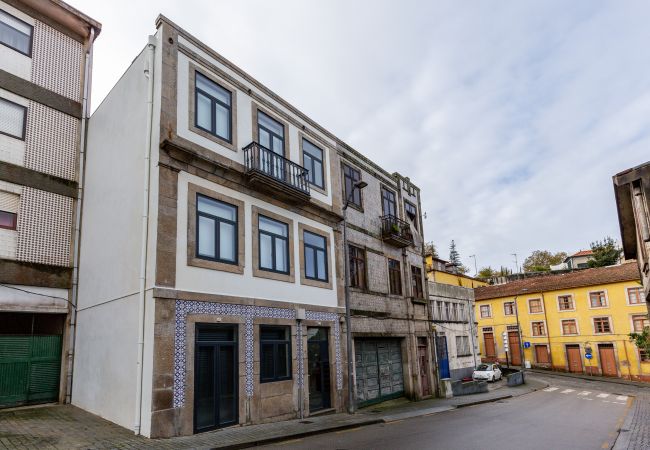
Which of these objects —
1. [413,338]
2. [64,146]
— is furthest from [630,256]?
[64,146]

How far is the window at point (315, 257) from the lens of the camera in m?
17.0

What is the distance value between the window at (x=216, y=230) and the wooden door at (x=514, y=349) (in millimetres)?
44851

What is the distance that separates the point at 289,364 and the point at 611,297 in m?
40.4

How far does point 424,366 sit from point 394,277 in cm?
475

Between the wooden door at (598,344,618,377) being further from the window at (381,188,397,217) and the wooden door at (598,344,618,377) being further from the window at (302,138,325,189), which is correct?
the window at (302,138,325,189)

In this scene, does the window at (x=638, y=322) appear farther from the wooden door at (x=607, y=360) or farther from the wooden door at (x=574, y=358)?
the wooden door at (x=574, y=358)

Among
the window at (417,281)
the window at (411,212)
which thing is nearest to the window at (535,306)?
the window at (411,212)

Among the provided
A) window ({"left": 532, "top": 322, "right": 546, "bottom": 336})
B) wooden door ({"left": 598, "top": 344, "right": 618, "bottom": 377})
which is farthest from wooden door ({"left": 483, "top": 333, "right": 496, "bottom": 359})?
wooden door ({"left": 598, "top": 344, "right": 618, "bottom": 377})

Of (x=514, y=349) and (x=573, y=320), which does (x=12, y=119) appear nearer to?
(x=573, y=320)

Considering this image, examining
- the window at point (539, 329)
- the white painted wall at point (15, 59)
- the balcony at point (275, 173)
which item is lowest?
the window at point (539, 329)

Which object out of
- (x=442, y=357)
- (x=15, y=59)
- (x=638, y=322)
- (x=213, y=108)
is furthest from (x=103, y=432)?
(x=638, y=322)

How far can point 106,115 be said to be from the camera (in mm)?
15422

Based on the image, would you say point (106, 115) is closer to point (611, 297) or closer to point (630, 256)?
point (630, 256)

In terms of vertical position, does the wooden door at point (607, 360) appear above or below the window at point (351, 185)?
below
